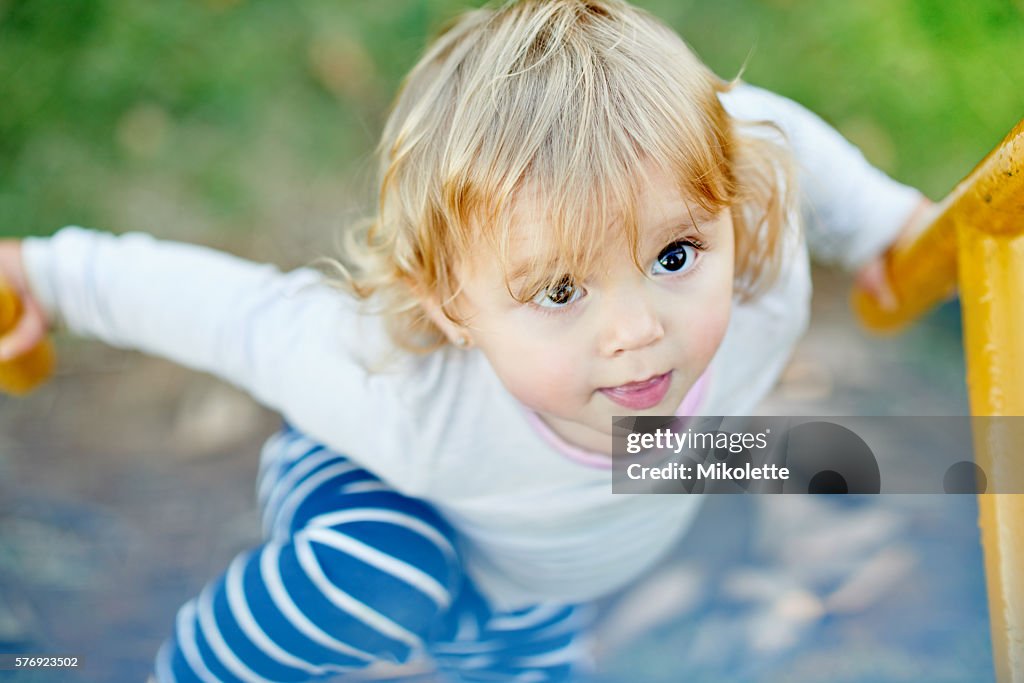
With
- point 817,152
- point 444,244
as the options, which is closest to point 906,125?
point 817,152

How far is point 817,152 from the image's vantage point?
31.1 inches

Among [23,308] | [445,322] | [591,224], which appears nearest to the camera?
[591,224]

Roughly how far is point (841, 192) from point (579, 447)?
30 cm

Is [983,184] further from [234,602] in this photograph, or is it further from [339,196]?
[339,196]

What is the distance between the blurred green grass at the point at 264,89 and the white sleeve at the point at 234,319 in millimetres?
463

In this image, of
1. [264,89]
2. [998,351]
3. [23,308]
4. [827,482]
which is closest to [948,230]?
[998,351]

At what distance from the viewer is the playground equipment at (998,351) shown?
1.80 feet

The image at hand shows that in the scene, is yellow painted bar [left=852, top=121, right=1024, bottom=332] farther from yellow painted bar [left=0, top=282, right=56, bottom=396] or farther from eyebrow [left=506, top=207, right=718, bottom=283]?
yellow painted bar [left=0, top=282, right=56, bottom=396]

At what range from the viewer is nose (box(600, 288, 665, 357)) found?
0.57m

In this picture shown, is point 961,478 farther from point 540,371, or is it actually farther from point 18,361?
point 18,361

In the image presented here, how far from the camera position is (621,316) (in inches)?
22.4

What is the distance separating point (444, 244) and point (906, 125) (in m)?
0.81
